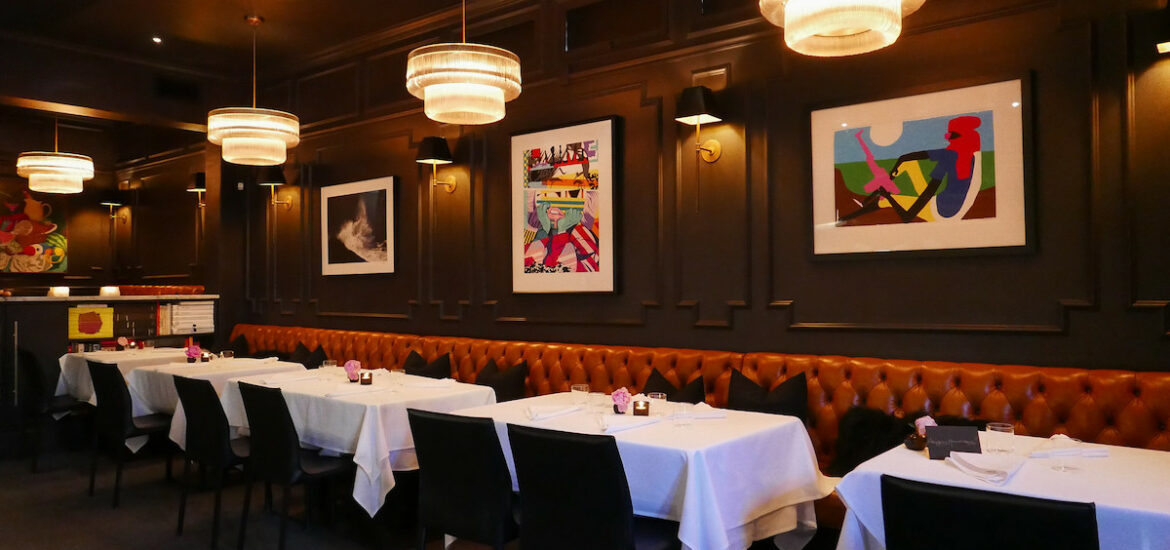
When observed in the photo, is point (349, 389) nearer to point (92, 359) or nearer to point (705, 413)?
point (705, 413)

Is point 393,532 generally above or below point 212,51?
below

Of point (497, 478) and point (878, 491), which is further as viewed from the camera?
point (497, 478)

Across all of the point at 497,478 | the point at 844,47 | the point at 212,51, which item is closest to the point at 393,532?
the point at 497,478

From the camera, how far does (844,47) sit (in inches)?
117

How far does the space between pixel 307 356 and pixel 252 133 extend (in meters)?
2.33

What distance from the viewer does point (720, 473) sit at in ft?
8.78

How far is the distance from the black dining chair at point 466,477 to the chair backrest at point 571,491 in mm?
193

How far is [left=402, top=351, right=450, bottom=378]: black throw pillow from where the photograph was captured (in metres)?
5.70

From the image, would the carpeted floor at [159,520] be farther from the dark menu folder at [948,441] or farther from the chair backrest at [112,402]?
the dark menu folder at [948,441]

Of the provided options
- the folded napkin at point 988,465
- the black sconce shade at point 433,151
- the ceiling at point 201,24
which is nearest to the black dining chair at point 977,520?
the folded napkin at point 988,465

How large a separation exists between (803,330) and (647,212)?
1.34 m

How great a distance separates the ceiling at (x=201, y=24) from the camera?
6.22 m

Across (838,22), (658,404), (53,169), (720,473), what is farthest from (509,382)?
(53,169)

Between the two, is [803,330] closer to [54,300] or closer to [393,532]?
[393,532]
